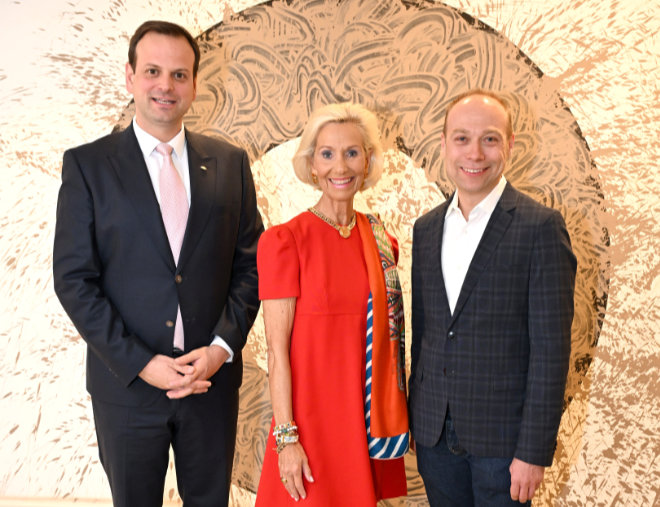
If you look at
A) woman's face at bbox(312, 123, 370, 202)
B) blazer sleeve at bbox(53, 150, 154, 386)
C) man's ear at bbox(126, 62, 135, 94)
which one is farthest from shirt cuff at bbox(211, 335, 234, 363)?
man's ear at bbox(126, 62, 135, 94)

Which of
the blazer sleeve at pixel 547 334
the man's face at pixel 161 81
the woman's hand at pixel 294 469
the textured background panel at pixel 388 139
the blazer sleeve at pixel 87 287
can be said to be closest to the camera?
the blazer sleeve at pixel 547 334

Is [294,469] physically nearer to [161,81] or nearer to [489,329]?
[489,329]

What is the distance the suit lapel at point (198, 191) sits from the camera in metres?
2.01

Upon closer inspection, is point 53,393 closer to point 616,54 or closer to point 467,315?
point 467,315

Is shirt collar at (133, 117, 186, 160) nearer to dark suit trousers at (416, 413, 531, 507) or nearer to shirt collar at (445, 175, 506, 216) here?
shirt collar at (445, 175, 506, 216)

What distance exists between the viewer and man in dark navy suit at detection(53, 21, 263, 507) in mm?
1935

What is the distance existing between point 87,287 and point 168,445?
1.98 ft

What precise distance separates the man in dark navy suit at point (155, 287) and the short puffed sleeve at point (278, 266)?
0.99 ft

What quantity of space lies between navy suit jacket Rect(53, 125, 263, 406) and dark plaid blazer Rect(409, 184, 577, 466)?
2.36ft

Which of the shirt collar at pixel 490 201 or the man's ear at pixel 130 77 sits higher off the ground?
the man's ear at pixel 130 77

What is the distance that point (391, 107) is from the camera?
2.97 meters

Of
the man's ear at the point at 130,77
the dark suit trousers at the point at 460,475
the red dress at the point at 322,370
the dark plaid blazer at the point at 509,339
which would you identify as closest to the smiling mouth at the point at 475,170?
the dark plaid blazer at the point at 509,339

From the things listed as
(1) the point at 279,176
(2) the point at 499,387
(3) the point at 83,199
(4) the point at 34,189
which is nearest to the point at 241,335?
(3) the point at 83,199

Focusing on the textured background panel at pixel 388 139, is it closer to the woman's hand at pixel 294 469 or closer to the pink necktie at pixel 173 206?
the pink necktie at pixel 173 206
